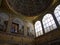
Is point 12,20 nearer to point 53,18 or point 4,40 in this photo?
point 4,40

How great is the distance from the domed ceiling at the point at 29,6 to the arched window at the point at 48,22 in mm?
1247

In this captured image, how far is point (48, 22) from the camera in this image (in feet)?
31.5

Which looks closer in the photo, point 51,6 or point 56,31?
point 56,31

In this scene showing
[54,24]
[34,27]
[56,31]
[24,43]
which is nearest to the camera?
[56,31]

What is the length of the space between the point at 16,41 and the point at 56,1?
22.8 ft

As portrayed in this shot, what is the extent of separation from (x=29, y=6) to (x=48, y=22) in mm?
3514

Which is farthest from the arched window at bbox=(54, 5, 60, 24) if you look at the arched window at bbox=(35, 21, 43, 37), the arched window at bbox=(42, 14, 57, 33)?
the arched window at bbox=(35, 21, 43, 37)

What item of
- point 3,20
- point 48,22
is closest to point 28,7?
point 48,22

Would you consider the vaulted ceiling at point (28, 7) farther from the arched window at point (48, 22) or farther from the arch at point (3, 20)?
the arched window at point (48, 22)

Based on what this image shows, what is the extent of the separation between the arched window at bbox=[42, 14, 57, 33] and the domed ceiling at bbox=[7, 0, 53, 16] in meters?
1.25

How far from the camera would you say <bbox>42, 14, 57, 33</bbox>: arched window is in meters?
8.96

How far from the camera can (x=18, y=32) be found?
9664 mm

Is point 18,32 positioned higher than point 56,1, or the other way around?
point 56,1

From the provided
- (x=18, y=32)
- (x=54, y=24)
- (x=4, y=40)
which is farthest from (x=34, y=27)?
(x=4, y=40)
